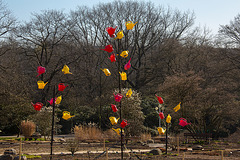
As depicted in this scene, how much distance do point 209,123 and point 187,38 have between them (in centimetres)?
1718

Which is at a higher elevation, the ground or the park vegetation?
the park vegetation

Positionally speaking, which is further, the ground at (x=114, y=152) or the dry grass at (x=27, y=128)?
the dry grass at (x=27, y=128)

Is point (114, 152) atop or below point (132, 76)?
below

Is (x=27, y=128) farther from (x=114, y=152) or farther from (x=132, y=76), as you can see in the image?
(x=132, y=76)

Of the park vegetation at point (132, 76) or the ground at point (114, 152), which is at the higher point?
the park vegetation at point (132, 76)

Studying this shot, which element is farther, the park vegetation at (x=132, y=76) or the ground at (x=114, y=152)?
the park vegetation at (x=132, y=76)

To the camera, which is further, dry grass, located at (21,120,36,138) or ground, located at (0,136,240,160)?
dry grass, located at (21,120,36,138)

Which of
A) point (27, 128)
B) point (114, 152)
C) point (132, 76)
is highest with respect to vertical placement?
point (132, 76)

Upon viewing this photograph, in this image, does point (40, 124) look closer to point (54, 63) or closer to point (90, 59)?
point (54, 63)

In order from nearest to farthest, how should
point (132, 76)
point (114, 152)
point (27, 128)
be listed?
point (114, 152) → point (27, 128) → point (132, 76)

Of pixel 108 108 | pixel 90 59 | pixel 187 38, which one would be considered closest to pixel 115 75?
pixel 90 59

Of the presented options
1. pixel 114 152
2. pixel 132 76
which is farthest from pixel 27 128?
pixel 132 76

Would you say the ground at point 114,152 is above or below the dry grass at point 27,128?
below

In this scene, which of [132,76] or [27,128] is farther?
[132,76]
